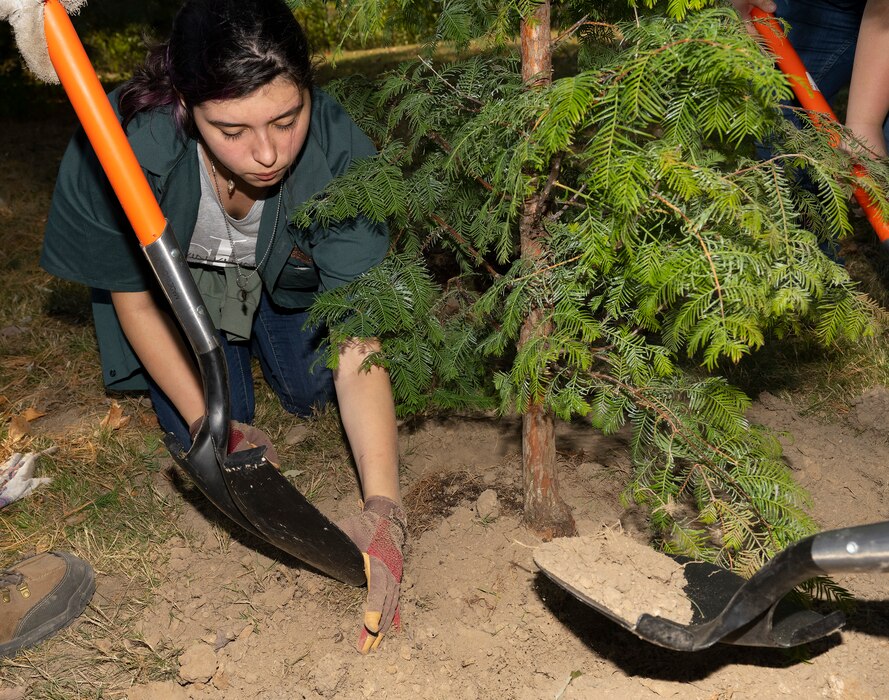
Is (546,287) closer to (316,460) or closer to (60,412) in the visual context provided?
(316,460)

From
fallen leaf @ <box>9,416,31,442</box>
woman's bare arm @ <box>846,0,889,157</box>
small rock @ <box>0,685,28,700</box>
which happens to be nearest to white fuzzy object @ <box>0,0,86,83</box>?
small rock @ <box>0,685,28,700</box>

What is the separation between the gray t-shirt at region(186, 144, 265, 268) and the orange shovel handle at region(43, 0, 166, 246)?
0.60 meters

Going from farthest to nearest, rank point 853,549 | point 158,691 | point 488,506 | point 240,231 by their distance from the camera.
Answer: point 240,231 < point 488,506 < point 158,691 < point 853,549

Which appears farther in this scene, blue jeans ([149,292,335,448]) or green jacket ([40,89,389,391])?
blue jeans ([149,292,335,448])

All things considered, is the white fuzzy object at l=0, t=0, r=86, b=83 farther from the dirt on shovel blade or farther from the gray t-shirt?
the dirt on shovel blade

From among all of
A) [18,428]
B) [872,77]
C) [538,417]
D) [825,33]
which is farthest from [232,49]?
[825,33]

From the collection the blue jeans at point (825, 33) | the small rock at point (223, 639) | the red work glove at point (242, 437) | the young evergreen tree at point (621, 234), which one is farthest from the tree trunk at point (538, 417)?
Answer: the blue jeans at point (825, 33)

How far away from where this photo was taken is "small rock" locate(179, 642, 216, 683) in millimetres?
1905

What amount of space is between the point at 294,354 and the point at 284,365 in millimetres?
63

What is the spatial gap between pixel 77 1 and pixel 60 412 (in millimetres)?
1809

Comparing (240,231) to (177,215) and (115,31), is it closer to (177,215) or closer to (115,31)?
(177,215)

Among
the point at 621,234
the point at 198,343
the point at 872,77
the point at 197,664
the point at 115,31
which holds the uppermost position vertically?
the point at 621,234

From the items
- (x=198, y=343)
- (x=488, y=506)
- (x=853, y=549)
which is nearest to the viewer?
(x=853, y=549)

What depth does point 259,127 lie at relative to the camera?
1876 millimetres
